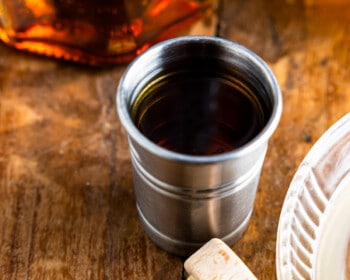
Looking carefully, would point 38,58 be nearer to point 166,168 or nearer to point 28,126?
point 28,126

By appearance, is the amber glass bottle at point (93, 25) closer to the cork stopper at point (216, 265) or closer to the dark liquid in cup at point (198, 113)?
the dark liquid in cup at point (198, 113)

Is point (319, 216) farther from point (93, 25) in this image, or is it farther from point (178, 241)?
point (93, 25)

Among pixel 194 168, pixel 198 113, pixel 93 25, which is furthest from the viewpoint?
pixel 93 25

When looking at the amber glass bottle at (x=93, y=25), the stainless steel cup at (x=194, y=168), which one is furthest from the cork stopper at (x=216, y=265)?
the amber glass bottle at (x=93, y=25)

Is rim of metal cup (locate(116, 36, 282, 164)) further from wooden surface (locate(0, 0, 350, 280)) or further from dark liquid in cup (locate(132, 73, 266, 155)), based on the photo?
wooden surface (locate(0, 0, 350, 280))

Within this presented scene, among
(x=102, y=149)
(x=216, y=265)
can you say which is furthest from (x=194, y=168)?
(x=102, y=149)
